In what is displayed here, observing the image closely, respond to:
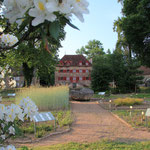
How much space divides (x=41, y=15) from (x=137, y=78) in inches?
967

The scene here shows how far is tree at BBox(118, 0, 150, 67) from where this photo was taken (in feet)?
69.2

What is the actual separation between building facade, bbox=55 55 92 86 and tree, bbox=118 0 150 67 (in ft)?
73.2

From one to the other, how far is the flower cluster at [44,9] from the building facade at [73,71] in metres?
44.8

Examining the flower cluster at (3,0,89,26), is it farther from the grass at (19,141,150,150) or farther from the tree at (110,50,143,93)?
the tree at (110,50,143,93)

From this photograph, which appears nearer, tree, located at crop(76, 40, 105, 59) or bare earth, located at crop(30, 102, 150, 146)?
bare earth, located at crop(30, 102, 150, 146)

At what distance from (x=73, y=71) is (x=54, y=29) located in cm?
4556

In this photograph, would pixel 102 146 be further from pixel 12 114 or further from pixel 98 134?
pixel 12 114

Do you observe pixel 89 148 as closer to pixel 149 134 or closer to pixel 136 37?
pixel 149 134

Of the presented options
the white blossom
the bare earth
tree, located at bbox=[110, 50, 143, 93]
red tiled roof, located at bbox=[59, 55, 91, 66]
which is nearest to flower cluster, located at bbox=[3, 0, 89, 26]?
the white blossom

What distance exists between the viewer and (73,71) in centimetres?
4644

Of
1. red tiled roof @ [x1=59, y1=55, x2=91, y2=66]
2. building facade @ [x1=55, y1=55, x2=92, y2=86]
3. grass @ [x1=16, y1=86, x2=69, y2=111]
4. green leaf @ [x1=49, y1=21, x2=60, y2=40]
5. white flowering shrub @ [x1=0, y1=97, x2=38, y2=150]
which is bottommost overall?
grass @ [x1=16, y1=86, x2=69, y2=111]

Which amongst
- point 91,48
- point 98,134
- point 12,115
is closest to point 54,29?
point 12,115

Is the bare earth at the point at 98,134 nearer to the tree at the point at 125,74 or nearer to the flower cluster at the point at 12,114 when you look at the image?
the flower cluster at the point at 12,114

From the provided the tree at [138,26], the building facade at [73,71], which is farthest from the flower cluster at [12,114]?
the building facade at [73,71]
